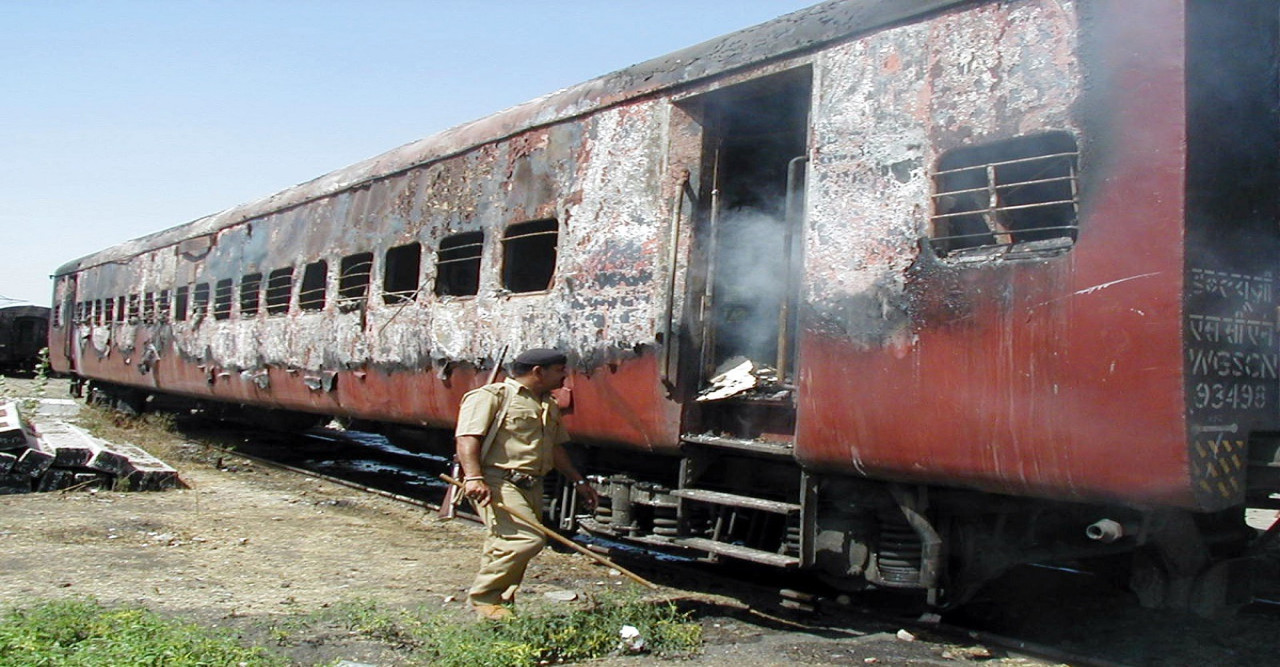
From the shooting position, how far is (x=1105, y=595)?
5625mm

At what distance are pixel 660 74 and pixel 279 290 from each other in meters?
6.01

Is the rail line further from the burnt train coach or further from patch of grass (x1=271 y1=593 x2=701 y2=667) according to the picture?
patch of grass (x1=271 y1=593 x2=701 y2=667)

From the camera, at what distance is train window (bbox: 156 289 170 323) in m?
13.7

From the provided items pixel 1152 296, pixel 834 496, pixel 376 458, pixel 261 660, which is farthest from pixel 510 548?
pixel 376 458

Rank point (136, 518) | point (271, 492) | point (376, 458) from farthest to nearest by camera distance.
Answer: point (376, 458)
point (271, 492)
point (136, 518)

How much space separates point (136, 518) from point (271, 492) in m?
2.12

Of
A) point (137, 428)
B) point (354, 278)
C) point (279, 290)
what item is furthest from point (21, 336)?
point (354, 278)

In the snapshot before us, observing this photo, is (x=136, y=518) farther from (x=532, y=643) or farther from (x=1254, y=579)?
(x=1254, y=579)

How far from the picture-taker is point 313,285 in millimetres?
9914

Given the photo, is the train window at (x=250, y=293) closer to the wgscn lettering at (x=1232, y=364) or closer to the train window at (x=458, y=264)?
the train window at (x=458, y=264)

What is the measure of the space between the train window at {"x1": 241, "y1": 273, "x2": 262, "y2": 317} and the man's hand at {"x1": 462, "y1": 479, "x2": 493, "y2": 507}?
7133 mm

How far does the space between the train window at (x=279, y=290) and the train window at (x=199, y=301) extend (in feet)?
6.70

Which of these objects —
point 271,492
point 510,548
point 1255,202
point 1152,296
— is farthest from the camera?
point 271,492

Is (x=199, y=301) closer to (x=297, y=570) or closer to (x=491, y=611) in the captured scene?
(x=297, y=570)
